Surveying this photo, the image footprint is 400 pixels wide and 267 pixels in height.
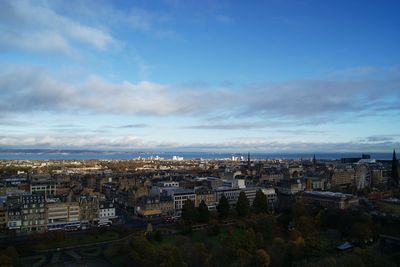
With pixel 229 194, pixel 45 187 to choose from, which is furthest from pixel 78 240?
pixel 45 187

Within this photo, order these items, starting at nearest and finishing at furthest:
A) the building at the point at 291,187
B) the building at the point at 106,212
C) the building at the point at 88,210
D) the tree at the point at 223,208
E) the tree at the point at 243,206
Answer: the tree at the point at 223,208 → the tree at the point at 243,206 → the building at the point at 88,210 → the building at the point at 106,212 → the building at the point at 291,187

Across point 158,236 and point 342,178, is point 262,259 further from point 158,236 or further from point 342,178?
point 342,178

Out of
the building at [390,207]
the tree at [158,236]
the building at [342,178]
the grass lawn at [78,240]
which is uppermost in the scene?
the building at [342,178]

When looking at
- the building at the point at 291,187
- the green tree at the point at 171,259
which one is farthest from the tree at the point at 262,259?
the building at the point at 291,187

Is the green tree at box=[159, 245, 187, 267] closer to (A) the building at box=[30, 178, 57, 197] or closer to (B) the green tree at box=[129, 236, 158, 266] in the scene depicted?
(B) the green tree at box=[129, 236, 158, 266]

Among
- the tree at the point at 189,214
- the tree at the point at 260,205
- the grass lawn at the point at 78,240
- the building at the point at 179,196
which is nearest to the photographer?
the grass lawn at the point at 78,240

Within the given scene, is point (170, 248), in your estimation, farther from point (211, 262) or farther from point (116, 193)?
point (116, 193)

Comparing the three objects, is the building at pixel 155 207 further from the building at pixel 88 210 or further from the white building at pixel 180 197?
the building at pixel 88 210
